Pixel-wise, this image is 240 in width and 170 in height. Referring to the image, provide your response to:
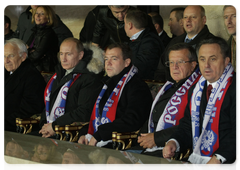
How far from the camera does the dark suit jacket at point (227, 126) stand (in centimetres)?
252

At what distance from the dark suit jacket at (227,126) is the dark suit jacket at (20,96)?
198cm

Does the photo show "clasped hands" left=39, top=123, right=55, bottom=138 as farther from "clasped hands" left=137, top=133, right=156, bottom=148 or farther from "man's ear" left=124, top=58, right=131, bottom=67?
"clasped hands" left=137, top=133, right=156, bottom=148

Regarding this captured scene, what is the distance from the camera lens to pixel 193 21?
14.1 feet

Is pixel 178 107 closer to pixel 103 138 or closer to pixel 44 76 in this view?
pixel 103 138

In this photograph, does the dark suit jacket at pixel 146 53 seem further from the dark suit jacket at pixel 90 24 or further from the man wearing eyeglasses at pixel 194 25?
the dark suit jacket at pixel 90 24

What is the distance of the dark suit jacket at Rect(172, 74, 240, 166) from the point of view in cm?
252

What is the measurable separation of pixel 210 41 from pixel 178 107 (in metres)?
0.63

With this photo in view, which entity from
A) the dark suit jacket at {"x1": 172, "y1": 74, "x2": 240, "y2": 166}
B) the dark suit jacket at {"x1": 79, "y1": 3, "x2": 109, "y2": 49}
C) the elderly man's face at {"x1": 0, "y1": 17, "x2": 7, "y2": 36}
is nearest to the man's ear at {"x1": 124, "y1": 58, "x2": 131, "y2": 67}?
the dark suit jacket at {"x1": 172, "y1": 74, "x2": 240, "y2": 166}

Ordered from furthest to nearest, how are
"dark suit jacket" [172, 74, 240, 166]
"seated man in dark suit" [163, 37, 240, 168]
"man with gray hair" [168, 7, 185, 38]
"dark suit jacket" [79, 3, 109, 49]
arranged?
1. "dark suit jacket" [79, 3, 109, 49]
2. "man with gray hair" [168, 7, 185, 38]
3. "seated man in dark suit" [163, 37, 240, 168]
4. "dark suit jacket" [172, 74, 240, 166]

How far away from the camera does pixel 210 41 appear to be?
9.10 feet

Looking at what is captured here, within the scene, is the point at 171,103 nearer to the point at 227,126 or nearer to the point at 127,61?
the point at 227,126

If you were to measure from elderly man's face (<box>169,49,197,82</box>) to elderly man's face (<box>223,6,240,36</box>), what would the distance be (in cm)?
104

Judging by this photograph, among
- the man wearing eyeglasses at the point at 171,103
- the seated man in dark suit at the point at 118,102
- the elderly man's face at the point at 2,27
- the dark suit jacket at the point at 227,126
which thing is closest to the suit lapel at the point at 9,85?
the seated man in dark suit at the point at 118,102

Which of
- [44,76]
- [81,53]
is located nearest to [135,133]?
[81,53]
